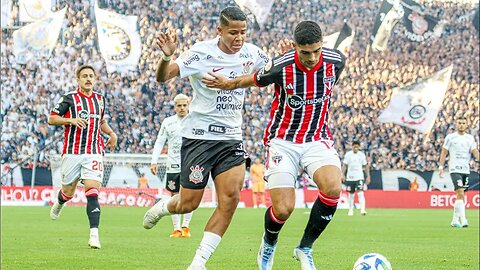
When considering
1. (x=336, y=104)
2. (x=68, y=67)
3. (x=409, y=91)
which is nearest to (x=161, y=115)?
(x=68, y=67)

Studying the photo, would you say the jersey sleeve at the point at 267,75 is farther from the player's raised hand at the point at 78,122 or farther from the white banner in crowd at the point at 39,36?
the white banner in crowd at the point at 39,36

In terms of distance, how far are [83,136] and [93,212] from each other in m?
1.23

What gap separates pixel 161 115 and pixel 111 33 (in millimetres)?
6353

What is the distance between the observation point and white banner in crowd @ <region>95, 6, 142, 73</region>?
29.9 m

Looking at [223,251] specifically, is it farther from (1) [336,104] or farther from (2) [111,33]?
(1) [336,104]

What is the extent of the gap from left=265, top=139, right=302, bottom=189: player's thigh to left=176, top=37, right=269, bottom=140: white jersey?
0.45 metres

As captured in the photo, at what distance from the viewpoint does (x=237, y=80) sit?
830 cm

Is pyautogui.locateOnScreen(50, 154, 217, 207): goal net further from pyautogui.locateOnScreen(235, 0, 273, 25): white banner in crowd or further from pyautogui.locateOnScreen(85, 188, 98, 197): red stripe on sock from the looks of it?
pyautogui.locateOnScreen(85, 188, 98, 197): red stripe on sock

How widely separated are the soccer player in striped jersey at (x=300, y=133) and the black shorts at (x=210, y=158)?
1.09 ft

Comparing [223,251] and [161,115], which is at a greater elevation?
[223,251]

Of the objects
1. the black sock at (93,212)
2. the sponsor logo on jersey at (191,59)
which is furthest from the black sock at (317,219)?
the black sock at (93,212)

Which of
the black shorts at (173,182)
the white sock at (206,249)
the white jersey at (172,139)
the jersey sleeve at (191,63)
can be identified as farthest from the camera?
the white jersey at (172,139)

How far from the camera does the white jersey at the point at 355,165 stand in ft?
92.6

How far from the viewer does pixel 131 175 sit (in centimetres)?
3334
